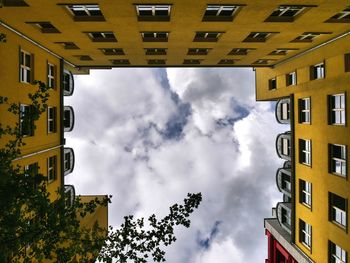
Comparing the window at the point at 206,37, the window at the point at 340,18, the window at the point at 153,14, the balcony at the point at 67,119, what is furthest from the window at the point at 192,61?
the window at the point at 340,18

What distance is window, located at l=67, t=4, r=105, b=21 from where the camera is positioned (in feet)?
61.5

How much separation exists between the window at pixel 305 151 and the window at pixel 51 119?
736 inches

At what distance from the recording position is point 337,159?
67.5 ft

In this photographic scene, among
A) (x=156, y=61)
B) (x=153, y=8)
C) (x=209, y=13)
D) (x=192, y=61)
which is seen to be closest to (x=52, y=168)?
(x=156, y=61)

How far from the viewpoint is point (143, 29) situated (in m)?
21.3

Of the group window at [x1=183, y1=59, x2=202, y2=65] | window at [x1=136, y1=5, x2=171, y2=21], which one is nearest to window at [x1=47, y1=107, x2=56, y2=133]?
window at [x1=136, y1=5, x2=171, y2=21]

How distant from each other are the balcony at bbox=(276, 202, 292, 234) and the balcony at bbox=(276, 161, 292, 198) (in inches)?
37.1

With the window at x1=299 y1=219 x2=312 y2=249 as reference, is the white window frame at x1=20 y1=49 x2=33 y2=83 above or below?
above

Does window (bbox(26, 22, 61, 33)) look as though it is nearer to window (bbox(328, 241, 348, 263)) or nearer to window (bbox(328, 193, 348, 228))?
window (bbox(328, 193, 348, 228))

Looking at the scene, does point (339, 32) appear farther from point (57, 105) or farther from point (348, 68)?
point (57, 105)

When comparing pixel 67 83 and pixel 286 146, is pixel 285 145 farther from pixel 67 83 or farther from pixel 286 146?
pixel 67 83

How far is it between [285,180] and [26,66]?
859 inches

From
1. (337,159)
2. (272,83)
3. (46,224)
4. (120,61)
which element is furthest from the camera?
(272,83)

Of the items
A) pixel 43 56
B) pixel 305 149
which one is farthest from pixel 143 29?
pixel 305 149
